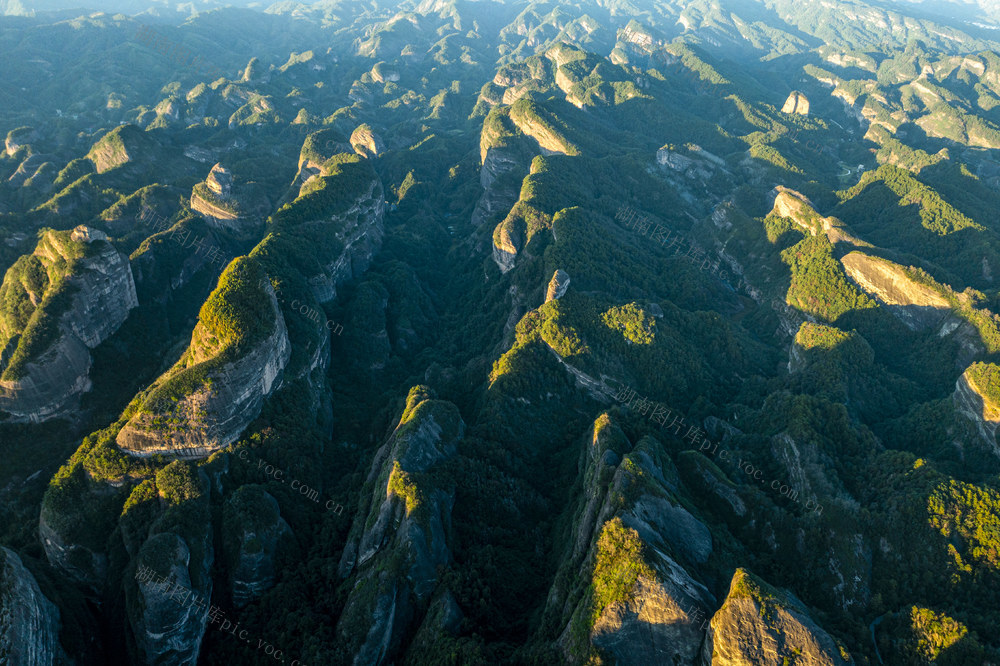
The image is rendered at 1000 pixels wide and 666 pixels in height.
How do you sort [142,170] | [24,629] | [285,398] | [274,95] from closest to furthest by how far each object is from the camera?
[24,629] → [285,398] → [142,170] → [274,95]

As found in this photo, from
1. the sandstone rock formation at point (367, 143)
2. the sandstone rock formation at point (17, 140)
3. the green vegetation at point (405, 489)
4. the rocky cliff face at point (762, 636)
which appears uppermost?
the rocky cliff face at point (762, 636)

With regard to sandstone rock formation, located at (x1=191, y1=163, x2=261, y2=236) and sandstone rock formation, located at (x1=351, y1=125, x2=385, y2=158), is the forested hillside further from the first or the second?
sandstone rock formation, located at (x1=351, y1=125, x2=385, y2=158)

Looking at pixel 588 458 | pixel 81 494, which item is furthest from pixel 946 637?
pixel 81 494

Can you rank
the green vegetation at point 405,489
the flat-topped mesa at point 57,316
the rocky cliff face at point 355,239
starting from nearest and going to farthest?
the green vegetation at point 405,489 < the flat-topped mesa at point 57,316 < the rocky cliff face at point 355,239

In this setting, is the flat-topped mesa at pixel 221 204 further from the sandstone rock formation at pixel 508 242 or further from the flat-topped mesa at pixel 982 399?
the flat-topped mesa at pixel 982 399

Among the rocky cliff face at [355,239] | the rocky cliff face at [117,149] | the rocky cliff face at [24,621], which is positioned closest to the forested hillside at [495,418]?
the rocky cliff face at [24,621]

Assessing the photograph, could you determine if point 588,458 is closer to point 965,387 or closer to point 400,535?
point 400,535

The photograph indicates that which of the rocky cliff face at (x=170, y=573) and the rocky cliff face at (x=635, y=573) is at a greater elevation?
the rocky cliff face at (x=635, y=573)
